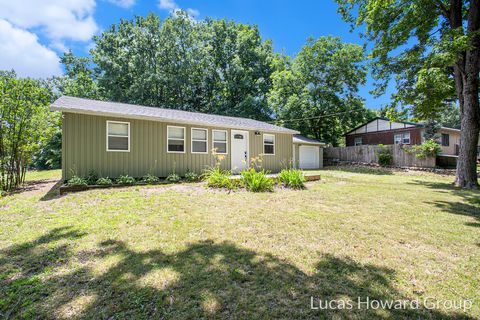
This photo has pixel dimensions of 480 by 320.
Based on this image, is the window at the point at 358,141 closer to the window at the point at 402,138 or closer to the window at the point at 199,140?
the window at the point at 402,138

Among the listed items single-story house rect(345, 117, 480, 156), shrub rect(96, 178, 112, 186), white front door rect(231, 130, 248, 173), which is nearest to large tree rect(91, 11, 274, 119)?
single-story house rect(345, 117, 480, 156)

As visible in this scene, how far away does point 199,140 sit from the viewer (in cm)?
1063

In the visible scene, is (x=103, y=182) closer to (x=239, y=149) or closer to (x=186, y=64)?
(x=239, y=149)

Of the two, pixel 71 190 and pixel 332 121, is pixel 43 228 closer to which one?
pixel 71 190

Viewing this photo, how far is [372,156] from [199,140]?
1471cm

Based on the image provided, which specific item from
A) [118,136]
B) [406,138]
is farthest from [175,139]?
[406,138]

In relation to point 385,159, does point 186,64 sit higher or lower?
higher

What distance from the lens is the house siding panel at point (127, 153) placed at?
782 cm

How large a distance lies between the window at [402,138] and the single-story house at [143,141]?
14.7 meters

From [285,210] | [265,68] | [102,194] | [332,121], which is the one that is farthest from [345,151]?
[102,194]

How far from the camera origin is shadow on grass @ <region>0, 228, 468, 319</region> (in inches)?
73.3

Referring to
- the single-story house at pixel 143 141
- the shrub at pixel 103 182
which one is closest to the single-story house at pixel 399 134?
the single-story house at pixel 143 141

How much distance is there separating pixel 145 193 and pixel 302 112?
→ 18811 millimetres

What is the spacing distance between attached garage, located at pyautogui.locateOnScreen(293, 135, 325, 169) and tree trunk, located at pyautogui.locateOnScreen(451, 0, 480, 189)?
9681 mm
